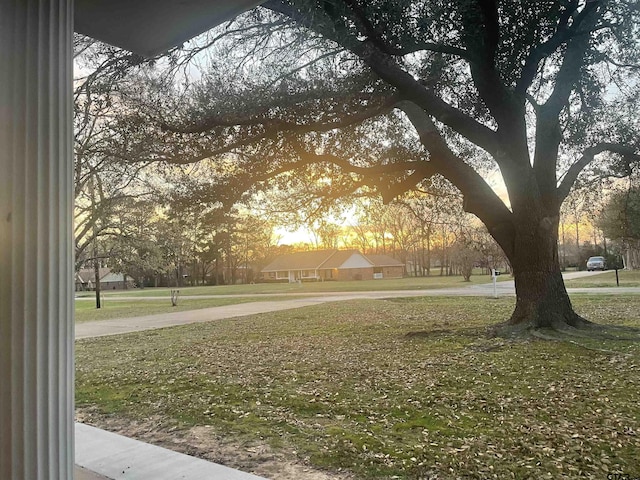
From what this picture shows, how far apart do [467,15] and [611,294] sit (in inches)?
132

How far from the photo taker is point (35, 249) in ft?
2.63

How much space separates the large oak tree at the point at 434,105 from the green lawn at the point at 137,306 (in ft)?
11.3

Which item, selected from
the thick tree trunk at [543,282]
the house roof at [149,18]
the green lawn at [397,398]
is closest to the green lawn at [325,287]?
the green lawn at [397,398]

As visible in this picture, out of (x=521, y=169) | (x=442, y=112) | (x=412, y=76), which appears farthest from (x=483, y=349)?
(x=412, y=76)

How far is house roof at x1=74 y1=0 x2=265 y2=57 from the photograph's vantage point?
1355mm

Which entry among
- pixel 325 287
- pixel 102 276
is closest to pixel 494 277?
pixel 325 287

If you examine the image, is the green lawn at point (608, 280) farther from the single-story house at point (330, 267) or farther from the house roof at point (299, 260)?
the house roof at point (299, 260)

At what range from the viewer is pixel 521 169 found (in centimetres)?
403

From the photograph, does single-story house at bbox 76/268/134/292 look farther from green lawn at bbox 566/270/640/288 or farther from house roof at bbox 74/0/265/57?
green lawn at bbox 566/270/640/288

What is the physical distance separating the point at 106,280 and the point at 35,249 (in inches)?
194

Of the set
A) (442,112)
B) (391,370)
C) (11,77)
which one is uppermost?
(442,112)

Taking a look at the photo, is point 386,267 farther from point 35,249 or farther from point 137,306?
point 35,249

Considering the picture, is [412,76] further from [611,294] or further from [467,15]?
[611,294]

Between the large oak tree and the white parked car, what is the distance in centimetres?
33
